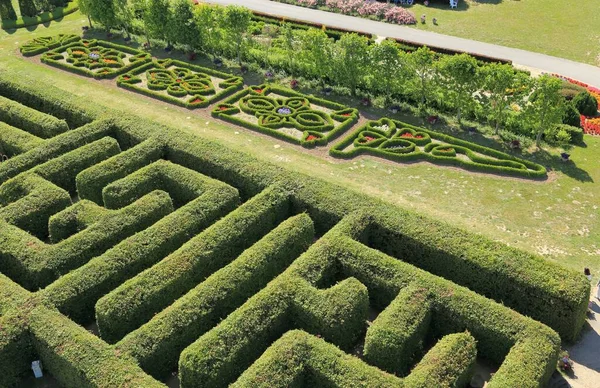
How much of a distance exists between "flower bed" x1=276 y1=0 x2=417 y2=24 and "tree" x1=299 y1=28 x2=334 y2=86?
19.0 m

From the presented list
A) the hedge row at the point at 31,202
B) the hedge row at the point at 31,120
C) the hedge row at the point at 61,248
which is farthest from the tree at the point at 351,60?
the hedge row at the point at 31,202

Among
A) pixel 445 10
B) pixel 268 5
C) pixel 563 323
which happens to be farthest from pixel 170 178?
pixel 445 10

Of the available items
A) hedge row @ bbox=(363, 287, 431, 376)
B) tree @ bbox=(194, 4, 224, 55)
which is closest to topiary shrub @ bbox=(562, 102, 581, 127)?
hedge row @ bbox=(363, 287, 431, 376)

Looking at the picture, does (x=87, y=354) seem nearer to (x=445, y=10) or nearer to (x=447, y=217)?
(x=447, y=217)

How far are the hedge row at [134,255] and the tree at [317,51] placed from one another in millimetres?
17372

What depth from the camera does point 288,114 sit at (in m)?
38.8

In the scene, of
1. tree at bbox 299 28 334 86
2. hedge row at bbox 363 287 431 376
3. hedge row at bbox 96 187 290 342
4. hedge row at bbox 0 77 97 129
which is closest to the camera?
hedge row at bbox 363 287 431 376

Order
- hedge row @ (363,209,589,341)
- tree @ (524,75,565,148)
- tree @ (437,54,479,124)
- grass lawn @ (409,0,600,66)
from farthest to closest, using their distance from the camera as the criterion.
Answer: grass lawn @ (409,0,600,66)
tree @ (437,54,479,124)
tree @ (524,75,565,148)
hedge row @ (363,209,589,341)

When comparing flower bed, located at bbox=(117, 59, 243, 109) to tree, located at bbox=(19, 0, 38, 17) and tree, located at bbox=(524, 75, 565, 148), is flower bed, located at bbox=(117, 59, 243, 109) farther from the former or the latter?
tree, located at bbox=(19, 0, 38, 17)

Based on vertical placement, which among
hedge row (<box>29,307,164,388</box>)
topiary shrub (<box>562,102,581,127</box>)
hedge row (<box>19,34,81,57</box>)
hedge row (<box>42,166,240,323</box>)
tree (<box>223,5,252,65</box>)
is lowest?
hedge row (<box>29,307,164,388</box>)

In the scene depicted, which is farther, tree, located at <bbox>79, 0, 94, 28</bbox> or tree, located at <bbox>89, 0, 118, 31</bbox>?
tree, located at <bbox>79, 0, 94, 28</bbox>

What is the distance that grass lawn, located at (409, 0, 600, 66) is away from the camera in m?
51.6

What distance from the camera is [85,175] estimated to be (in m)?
29.6

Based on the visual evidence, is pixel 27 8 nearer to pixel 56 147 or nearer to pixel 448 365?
pixel 56 147
